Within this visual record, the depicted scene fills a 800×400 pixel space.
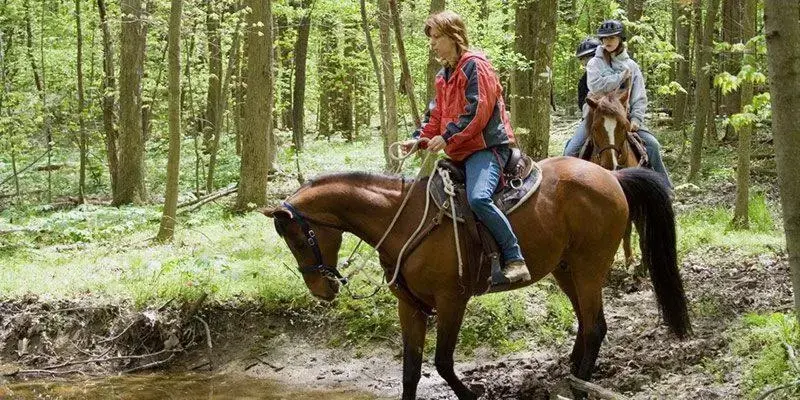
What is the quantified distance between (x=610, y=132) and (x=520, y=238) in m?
2.27

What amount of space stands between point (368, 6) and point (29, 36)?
1082cm

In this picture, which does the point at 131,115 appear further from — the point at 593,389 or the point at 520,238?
the point at 593,389

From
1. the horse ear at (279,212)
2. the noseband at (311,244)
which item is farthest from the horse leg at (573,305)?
the horse ear at (279,212)

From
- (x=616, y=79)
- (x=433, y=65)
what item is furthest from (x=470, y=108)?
(x=433, y=65)

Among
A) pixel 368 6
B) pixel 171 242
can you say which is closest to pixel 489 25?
pixel 368 6

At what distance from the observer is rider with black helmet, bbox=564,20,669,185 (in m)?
7.68

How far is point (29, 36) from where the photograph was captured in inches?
845

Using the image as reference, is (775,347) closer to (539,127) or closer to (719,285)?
(719,285)

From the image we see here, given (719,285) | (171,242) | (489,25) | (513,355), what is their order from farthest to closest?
(489,25) → (171,242) → (719,285) → (513,355)

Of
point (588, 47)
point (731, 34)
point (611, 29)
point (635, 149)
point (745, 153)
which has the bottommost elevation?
point (745, 153)

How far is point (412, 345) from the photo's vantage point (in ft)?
18.0

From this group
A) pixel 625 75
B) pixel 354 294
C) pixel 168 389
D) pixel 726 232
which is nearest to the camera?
pixel 168 389

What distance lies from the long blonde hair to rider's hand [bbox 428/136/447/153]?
735 millimetres

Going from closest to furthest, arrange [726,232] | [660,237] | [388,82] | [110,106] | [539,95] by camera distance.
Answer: [660,237] < [726,232] < [539,95] < [388,82] < [110,106]
